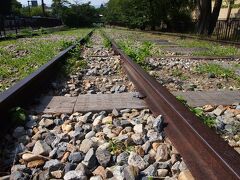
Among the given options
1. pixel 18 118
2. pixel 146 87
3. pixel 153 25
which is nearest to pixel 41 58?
pixel 146 87

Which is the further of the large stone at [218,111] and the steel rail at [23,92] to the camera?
the large stone at [218,111]

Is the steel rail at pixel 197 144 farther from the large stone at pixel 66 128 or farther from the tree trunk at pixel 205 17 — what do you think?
the tree trunk at pixel 205 17

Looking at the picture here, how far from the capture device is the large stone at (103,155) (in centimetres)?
223

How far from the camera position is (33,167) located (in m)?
2.22

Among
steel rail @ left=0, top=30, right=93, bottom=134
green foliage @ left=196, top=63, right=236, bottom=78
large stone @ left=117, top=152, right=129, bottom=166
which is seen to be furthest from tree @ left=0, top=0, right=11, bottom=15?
large stone @ left=117, top=152, right=129, bottom=166

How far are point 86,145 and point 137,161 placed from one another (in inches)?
17.3

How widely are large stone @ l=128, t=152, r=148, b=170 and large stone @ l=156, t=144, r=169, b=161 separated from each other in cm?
13

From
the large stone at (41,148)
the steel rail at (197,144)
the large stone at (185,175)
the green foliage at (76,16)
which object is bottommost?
the green foliage at (76,16)

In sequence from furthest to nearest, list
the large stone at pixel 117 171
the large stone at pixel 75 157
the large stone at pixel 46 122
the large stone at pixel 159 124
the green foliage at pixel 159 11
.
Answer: the green foliage at pixel 159 11 → the large stone at pixel 46 122 → the large stone at pixel 159 124 → the large stone at pixel 75 157 → the large stone at pixel 117 171

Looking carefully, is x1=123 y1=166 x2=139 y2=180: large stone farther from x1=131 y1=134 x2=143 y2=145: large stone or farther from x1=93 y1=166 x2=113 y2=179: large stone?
x1=131 y1=134 x2=143 y2=145: large stone

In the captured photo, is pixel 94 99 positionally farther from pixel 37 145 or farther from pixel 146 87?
pixel 37 145

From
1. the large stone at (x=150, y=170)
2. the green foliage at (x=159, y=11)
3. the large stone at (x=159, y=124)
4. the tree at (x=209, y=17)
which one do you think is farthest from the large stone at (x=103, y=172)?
the green foliage at (x=159, y=11)

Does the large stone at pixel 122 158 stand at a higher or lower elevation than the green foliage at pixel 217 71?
higher

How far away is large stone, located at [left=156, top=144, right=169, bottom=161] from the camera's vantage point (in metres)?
2.28
